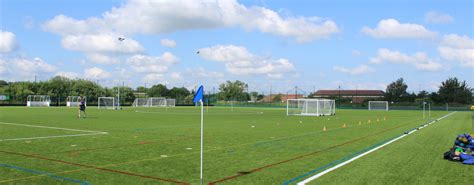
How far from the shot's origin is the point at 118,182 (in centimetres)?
750

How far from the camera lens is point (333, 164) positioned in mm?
9867

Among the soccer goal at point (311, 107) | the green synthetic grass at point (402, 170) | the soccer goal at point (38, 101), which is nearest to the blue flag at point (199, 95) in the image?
the green synthetic grass at point (402, 170)

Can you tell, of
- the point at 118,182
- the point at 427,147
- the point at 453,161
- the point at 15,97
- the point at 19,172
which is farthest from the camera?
the point at 15,97

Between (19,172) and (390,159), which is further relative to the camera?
(390,159)

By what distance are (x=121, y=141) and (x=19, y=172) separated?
607 cm

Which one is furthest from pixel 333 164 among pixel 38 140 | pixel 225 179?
pixel 38 140

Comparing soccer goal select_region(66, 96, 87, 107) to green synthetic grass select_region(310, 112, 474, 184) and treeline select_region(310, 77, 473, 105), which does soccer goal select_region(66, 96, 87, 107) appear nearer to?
treeline select_region(310, 77, 473, 105)

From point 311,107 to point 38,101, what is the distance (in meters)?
53.9

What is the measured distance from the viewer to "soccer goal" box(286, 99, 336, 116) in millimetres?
45281

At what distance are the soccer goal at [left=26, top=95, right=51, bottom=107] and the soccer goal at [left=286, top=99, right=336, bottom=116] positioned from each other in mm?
48801

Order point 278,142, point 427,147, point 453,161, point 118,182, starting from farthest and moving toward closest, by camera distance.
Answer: point 278,142, point 427,147, point 453,161, point 118,182

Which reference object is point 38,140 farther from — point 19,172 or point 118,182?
point 118,182

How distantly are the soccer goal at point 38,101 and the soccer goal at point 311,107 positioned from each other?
48801 millimetres

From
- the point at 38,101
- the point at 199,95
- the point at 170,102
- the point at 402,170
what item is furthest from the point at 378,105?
the point at 199,95
